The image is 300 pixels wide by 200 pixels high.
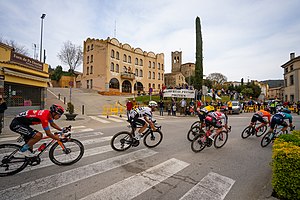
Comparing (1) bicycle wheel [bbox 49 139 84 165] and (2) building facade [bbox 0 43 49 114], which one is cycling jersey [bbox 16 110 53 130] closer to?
(1) bicycle wheel [bbox 49 139 84 165]

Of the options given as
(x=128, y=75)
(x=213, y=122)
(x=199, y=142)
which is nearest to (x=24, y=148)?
(x=199, y=142)

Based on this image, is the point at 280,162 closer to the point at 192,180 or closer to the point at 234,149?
the point at 192,180

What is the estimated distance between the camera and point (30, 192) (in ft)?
9.64

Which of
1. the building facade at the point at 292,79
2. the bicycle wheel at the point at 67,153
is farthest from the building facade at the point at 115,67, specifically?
the building facade at the point at 292,79

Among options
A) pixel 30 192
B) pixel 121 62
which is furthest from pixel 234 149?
pixel 121 62

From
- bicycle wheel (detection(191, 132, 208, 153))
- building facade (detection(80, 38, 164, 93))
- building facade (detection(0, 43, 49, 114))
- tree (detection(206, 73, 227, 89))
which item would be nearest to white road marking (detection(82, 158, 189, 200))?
bicycle wheel (detection(191, 132, 208, 153))

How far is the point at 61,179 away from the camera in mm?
3424

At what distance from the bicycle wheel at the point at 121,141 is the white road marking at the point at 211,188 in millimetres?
2738

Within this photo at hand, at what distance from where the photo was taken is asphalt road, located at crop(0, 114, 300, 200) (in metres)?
2.94

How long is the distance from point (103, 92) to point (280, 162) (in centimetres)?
3220

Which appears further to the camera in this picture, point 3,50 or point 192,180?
point 3,50

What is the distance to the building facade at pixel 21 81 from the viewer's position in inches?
453

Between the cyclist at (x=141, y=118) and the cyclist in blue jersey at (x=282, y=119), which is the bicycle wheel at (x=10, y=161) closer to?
the cyclist at (x=141, y=118)

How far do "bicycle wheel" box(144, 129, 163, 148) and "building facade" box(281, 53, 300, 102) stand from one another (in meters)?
39.2
